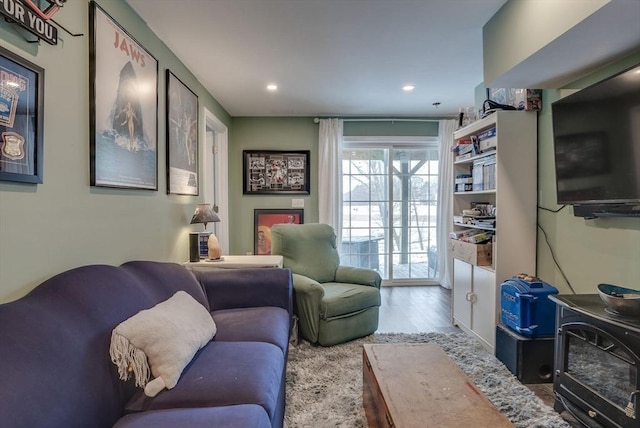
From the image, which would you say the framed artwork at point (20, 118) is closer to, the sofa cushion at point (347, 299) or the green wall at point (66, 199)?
the green wall at point (66, 199)

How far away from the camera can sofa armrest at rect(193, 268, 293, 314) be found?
223cm

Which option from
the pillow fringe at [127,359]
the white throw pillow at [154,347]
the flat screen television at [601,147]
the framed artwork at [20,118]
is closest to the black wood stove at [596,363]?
the flat screen television at [601,147]

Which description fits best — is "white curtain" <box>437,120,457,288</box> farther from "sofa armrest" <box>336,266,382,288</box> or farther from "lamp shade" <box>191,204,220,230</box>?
"lamp shade" <box>191,204,220,230</box>

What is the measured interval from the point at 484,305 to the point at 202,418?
92.1 inches

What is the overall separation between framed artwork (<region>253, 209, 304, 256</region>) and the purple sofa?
264cm

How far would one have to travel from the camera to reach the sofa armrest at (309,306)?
102 inches

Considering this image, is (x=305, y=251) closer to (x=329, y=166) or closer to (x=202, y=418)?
(x=329, y=166)

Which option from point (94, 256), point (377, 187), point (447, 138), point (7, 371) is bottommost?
point (7, 371)

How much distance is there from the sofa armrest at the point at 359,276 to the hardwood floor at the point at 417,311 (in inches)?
18.2

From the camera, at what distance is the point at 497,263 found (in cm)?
249

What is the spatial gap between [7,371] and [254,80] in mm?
2831

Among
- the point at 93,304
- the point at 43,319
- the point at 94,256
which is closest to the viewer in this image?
the point at 43,319

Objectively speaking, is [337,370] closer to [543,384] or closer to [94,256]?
[543,384]

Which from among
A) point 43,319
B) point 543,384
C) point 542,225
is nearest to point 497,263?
point 542,225
